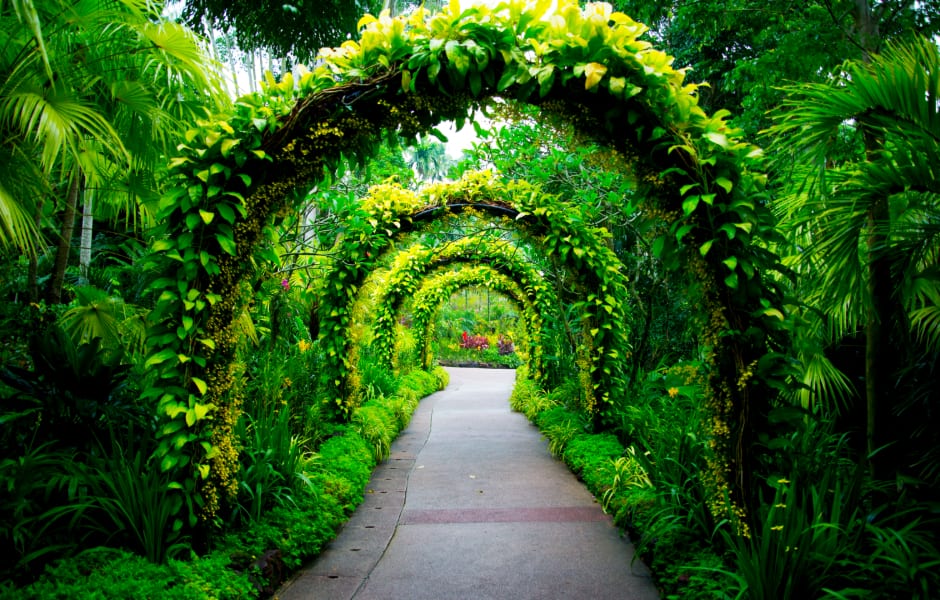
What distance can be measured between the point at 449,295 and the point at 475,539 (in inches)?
376

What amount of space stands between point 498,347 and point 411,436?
13869 mm

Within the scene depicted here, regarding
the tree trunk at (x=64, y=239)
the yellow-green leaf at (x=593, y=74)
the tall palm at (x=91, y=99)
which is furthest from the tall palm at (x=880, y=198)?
the tree trunk at (x=64, y=239)

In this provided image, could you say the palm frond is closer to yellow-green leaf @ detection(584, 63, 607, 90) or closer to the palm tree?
yellow-green leaf @ detection(584, 63, 607, 90)

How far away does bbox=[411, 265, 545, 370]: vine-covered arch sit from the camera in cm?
1062

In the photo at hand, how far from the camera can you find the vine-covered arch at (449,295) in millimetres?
10625

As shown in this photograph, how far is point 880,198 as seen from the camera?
267 cm

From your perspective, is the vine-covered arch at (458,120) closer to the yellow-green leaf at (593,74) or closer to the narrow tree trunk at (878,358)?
the yellow-green leaf at (593,74)

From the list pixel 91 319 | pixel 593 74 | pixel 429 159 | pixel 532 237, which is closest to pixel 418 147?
pixel 593 74

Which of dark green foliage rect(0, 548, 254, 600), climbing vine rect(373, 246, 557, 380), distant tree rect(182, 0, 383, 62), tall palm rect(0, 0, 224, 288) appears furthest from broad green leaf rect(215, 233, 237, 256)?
climbing vine rect(373, 246, 557, 380)

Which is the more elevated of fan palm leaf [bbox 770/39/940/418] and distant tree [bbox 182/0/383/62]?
distant tree [bbox 182/0/383/62]

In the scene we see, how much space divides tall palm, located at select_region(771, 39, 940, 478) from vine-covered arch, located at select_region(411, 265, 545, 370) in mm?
7128

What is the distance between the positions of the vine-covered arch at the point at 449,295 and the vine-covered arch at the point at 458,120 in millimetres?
6997

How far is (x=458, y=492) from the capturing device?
17.4ft

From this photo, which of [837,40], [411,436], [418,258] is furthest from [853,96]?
[418,258]
